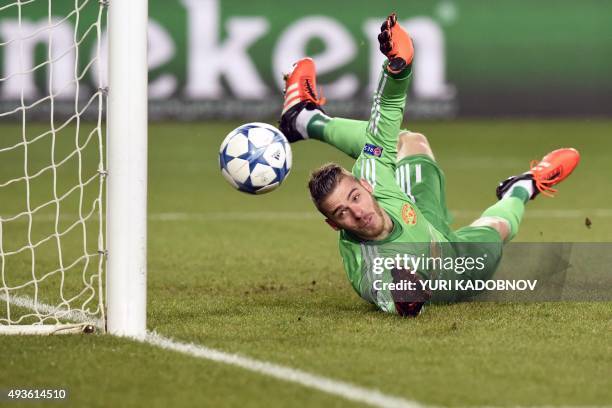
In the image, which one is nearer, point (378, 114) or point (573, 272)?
point (378, 114)

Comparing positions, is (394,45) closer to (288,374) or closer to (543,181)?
(288,374)

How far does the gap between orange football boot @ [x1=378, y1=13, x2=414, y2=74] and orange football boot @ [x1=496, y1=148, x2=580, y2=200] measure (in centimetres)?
185

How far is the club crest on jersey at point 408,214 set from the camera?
20.4ft

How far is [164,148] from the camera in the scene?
15906 millimetres

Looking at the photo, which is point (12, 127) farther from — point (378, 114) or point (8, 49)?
point (378, 114)

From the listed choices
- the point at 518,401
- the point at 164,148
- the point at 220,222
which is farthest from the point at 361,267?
the point at 164,148

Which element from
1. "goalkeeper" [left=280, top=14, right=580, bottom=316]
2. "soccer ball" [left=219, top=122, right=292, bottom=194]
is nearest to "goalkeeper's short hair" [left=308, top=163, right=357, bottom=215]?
"goalkeeper" [left=280, top=14, right=580, bottom=316]

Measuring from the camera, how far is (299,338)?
5.48 m

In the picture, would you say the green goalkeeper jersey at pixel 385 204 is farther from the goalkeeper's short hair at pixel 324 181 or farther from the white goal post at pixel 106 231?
the white goal post at pixel 106 231

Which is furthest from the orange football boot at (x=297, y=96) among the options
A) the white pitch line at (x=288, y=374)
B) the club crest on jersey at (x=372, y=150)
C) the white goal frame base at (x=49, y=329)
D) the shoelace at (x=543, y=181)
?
the white goal frame base at (x=49, y=329)

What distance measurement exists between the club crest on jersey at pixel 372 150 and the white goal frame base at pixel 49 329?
5.81 ft

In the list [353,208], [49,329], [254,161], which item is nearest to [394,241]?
[353,208]

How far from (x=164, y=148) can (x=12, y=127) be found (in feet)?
7.75

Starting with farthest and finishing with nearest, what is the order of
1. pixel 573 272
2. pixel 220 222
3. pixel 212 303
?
pixel 220 222 → pixel 573 272 → pixel 212 303
